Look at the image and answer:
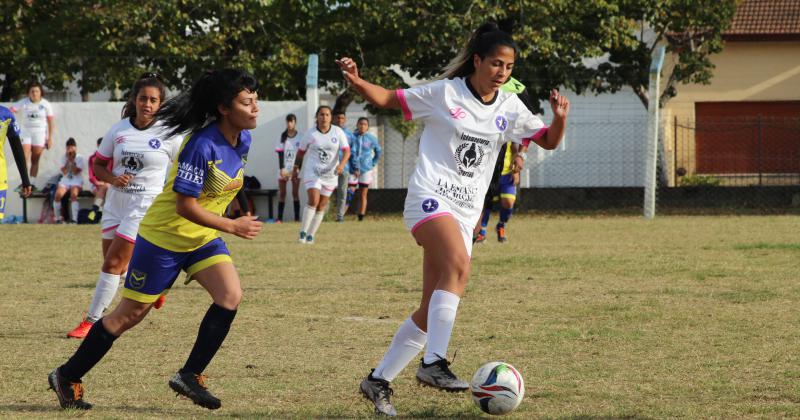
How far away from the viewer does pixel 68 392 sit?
5.32 meters

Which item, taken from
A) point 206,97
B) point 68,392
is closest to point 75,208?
point 68,392

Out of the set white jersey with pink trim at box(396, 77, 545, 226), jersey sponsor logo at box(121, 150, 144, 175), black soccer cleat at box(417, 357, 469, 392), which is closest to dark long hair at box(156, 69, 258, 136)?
white jersey with pink trim at box(396, 77, 545, 226)

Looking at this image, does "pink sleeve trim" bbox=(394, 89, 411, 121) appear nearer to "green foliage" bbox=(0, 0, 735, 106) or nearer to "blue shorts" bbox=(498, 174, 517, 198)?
"blue shorts" bbox=(498, 174, 517, 198)

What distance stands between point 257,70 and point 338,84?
1.73m

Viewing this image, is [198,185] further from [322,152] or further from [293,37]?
[293,37]

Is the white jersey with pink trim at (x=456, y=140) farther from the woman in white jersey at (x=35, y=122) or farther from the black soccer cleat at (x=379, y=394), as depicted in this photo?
the woman in white jersey at (x=35, y=122)

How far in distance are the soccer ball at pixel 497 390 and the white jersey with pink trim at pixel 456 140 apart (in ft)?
2.55

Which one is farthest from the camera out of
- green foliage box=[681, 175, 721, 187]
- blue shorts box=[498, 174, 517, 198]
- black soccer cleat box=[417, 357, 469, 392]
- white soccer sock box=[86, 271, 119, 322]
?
green foliage box=[681, 175, 721, 187]

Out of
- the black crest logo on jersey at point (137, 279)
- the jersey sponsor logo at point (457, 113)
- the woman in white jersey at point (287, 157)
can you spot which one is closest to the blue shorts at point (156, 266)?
the black crest logo on jersey at point (137, 279)

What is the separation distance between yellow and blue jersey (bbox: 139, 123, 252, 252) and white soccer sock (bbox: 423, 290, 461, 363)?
1097mm

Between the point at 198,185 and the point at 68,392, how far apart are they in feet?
3.79

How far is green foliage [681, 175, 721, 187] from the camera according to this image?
2441 centimetres

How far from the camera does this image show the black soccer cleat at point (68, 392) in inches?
209

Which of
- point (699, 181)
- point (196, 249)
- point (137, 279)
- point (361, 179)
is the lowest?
point (699, 181)
